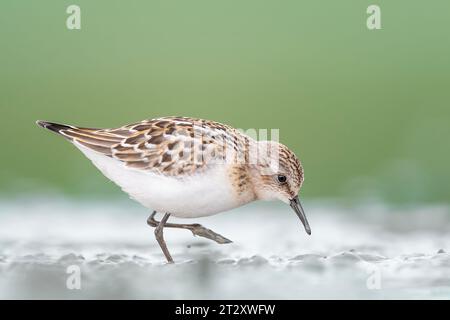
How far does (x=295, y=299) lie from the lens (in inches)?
266

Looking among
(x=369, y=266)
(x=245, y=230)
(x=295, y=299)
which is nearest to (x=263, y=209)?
(x=245, y=230)

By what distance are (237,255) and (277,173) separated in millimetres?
939

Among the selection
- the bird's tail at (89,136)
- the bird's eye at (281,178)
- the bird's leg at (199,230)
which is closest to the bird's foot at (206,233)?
the bird's leg at (199,230)

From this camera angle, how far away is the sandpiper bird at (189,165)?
7.24 metres

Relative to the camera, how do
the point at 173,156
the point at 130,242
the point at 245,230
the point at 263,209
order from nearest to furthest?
the point at 173,156 < the point at 130,242 < the point at 245,230 < the point at 263,209

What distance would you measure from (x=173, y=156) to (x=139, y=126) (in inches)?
21.9

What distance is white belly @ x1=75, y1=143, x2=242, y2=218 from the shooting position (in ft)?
23.6

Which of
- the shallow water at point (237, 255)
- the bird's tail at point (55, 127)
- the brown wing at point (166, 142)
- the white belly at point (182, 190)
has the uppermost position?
the bird's tail at point (55, 127)

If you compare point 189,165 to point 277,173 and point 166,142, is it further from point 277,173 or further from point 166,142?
point 277,173

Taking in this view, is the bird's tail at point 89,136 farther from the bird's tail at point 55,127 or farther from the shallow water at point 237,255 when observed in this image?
the shallow water at point 237,255

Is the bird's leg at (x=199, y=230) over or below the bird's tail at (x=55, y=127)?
below

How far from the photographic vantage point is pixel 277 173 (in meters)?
7.43

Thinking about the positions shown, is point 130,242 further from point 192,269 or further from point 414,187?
point 414,187

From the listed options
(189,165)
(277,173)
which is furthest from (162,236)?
(277,173)
